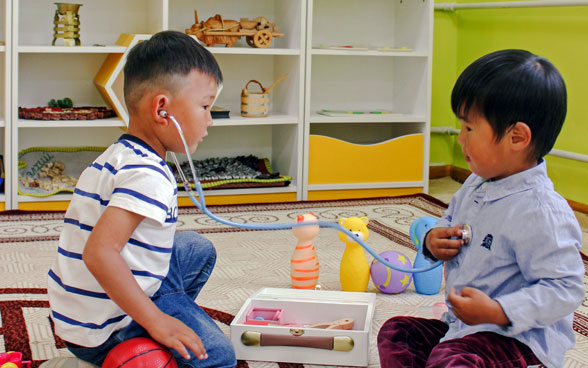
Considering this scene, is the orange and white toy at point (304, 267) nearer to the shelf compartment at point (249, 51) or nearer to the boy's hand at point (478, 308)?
the boy's hand at point (478, 308)

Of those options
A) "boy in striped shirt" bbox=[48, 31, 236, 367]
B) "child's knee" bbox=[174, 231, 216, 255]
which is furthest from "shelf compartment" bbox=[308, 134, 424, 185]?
"boy in striped shirt" bbox=[48, 31, 236, 367]

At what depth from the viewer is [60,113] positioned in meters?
2.22

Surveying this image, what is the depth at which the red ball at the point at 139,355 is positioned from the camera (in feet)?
3.03

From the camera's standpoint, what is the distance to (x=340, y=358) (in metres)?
1.14

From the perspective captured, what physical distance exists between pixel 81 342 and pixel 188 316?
0.51ft

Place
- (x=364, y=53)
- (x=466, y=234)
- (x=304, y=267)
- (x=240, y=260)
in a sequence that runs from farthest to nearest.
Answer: (x=364, y=53), (x=240, y=260), (x=304, y=267), (x=466, y=234)

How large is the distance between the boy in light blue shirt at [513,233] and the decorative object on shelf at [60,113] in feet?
5.16

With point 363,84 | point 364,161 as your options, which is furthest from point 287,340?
point 363,84

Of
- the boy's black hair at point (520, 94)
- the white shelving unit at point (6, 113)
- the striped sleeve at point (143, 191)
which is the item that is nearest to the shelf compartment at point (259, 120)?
the white shelving unit at point (6, 113)

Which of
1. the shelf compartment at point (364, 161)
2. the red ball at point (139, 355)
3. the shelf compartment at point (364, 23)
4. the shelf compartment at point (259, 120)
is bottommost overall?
the red ball at point (139, 355)

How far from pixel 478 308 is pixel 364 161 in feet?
5.54

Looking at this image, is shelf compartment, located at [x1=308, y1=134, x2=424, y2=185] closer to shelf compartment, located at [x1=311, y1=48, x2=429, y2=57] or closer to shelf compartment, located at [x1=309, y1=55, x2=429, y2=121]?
shelf compartment, located at [x1=309, y1=55, x2=429, y2=121]

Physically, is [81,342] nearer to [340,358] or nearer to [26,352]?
[26,352]

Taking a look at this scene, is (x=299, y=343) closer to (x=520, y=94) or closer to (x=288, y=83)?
(x=520, y=94)
